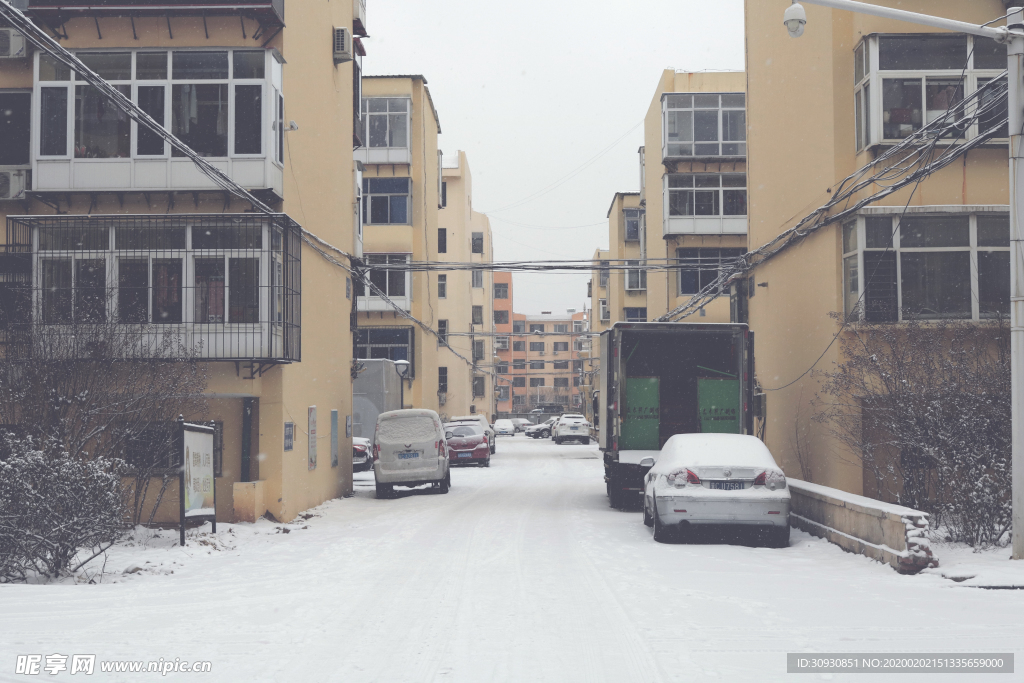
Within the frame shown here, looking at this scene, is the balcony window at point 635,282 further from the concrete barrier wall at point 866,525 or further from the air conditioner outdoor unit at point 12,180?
the concrete barrier wall at point 866,525

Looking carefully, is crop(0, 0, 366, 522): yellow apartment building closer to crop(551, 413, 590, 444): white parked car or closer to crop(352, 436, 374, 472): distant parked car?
crop(352, 436, 374, 472): distant parked car

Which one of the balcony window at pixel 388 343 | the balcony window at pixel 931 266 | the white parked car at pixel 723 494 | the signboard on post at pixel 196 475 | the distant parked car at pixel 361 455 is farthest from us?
the balcony window at pixel 388 343

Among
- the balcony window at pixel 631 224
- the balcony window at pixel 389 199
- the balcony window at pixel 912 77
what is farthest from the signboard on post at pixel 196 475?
the balcony window at pixel 631 224

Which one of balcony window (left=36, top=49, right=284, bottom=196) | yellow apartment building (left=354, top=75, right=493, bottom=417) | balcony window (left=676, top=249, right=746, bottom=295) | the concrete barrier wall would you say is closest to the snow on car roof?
the concrete barrier wall

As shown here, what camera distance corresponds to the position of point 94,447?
14.1 meters

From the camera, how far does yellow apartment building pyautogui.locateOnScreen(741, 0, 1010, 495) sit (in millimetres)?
Result: 17047

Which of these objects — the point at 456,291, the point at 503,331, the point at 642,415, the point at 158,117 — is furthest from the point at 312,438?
the point at 503,331

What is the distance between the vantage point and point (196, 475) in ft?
44.5

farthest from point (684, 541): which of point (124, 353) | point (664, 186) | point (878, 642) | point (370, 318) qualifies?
point (370, 318)

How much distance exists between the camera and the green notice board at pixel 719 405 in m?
18.2

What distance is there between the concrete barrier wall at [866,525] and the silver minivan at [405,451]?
966cm

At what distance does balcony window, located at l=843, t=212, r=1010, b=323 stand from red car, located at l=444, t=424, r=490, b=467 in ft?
64.8

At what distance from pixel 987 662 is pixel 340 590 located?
602 cm

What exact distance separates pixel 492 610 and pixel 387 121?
119 feet
